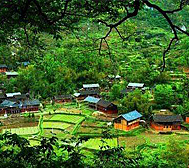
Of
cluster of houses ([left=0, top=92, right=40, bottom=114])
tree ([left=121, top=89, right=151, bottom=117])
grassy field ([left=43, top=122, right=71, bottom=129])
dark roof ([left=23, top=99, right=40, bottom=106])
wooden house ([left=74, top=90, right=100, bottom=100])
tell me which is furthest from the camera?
wooden house ([left=74, top=90, right=100, bottom=100])

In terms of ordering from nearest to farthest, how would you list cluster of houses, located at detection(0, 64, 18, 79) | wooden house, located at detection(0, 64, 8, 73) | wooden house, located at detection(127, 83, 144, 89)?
wooden house, located at detection(127, 83, 144, 89)
cluster of houses, located at detection(0, 64, 18, 79)
wooden house, located at detection(0, 64, 8, 73)

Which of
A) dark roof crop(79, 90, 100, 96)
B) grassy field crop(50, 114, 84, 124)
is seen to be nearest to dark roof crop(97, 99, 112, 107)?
grassy field crop(50, 114, 84, 124)

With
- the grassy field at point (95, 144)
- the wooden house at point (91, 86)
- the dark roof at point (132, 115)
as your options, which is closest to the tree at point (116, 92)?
the wooden house at point (91, 86)

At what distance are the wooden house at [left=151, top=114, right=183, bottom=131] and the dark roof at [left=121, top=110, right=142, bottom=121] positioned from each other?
1.10 m

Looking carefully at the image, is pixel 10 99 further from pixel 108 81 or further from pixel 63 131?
pixel 108 81

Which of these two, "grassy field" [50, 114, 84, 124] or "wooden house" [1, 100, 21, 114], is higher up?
"wooden house" [1, 100, 21, 114]

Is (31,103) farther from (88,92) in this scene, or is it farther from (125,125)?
(125,125)

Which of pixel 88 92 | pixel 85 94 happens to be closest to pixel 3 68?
pixel 85 94

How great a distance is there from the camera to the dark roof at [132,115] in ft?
58.0

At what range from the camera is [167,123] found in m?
17.6

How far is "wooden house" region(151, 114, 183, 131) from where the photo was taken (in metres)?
17.5

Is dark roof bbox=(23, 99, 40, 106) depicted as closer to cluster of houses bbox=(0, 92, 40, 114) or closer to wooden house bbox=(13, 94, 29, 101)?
cluster of houses bbox=(0, 92, 40, 114)

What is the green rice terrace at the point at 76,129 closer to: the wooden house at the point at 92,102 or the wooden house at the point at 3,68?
the wooden house at the point at 92,102

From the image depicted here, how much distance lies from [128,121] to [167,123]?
2401 millimetres
